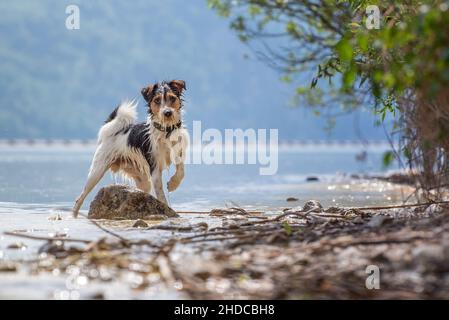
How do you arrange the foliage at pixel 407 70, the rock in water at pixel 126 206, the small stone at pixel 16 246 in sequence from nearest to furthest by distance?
the foliage at pixel 407 70, the small stone at pixel 16 246, the rock in water at pixel 126 206

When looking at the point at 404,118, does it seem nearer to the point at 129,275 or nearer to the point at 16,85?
the point at 129,275

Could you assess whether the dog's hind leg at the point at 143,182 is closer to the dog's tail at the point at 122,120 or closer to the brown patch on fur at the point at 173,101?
the dog's tail at the point at 122,120

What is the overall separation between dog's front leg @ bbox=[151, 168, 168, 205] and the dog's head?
1.85 ft

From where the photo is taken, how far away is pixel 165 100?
27.3 ft

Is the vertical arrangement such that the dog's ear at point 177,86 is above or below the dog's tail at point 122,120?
above

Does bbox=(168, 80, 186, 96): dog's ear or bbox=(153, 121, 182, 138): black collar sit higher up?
bbox=(168, 80, 186, 96): dog's ear

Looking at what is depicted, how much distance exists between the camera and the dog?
27.3ft

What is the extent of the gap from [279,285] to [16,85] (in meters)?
92.3

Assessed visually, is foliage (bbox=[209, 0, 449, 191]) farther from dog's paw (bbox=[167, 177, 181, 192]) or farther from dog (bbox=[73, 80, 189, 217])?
dog's paw (bbox=[167, 177, 181, 192])

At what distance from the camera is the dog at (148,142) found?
8.33 meters

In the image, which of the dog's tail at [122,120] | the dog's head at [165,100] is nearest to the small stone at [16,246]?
the dog's head at [165,100]

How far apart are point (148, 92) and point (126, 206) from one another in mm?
1647

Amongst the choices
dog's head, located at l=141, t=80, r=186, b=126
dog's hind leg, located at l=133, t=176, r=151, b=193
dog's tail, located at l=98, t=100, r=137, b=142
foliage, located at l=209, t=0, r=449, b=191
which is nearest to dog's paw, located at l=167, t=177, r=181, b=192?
dog's hind leg, located at l=133, t=176, r=151, b=193

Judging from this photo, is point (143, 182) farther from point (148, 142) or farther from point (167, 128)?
point (167, 128)
